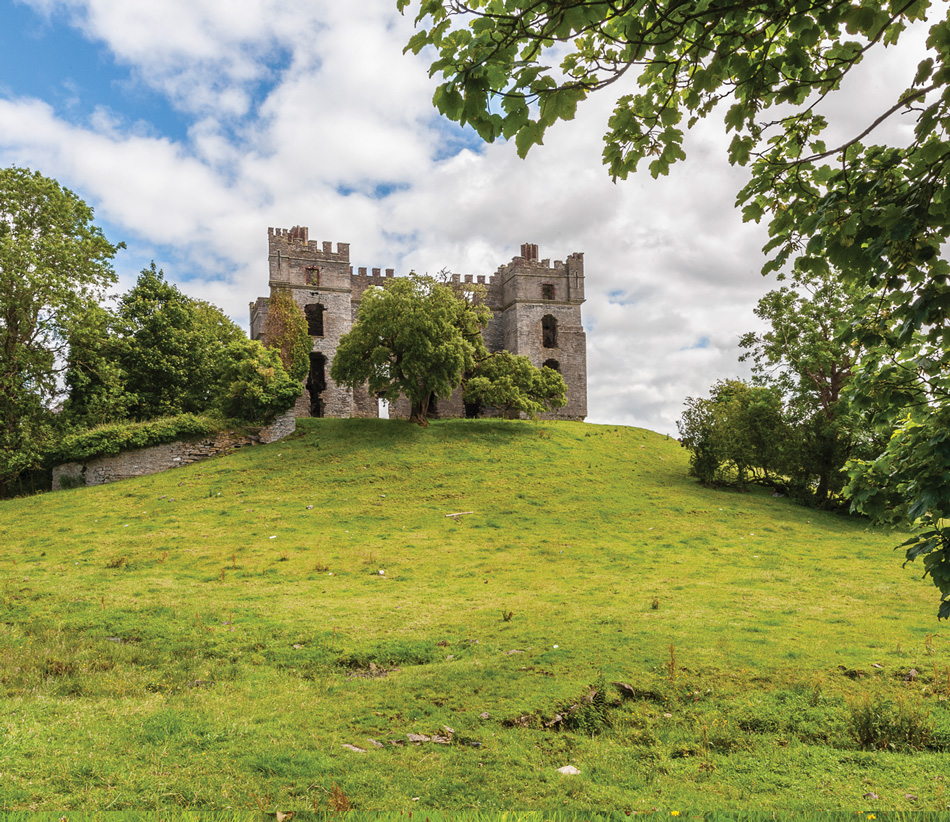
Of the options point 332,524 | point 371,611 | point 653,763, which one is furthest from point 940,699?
point 332,524

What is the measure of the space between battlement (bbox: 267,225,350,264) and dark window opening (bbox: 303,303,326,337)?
142 inches

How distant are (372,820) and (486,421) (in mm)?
35427

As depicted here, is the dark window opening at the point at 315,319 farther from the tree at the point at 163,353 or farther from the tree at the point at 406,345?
the tree at the point at 406,345

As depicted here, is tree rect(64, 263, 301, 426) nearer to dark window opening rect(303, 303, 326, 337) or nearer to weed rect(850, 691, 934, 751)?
dark window opening rect(303, 303, 326, 337)

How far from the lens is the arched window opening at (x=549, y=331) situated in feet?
170

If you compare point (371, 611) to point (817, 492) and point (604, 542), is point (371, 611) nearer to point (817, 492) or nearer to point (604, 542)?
point (604, 542)

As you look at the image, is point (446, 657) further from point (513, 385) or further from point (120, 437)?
point (513, 385)

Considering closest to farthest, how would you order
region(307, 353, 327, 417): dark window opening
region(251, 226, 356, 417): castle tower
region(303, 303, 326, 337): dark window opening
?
region(251, 226, 356, 417): castle tower → region(303, 303, 326, 337): dark window opening → region(307, 353, 327, 417): dark window opening

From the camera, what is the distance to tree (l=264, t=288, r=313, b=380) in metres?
41.1

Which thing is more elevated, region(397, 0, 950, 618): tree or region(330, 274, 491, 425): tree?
region(330, 274, 491, 425): tree

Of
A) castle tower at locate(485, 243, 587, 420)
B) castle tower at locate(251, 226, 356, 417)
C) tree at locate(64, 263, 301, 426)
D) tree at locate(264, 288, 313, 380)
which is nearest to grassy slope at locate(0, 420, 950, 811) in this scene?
tree at locate(64, 263, 301, 426)

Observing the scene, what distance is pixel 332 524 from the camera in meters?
22.0

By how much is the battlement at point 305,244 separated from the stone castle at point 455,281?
2.8 inches

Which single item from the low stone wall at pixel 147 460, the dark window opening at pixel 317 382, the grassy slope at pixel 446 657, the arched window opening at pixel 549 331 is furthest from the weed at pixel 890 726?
the arched window opening at pixel 549 331
